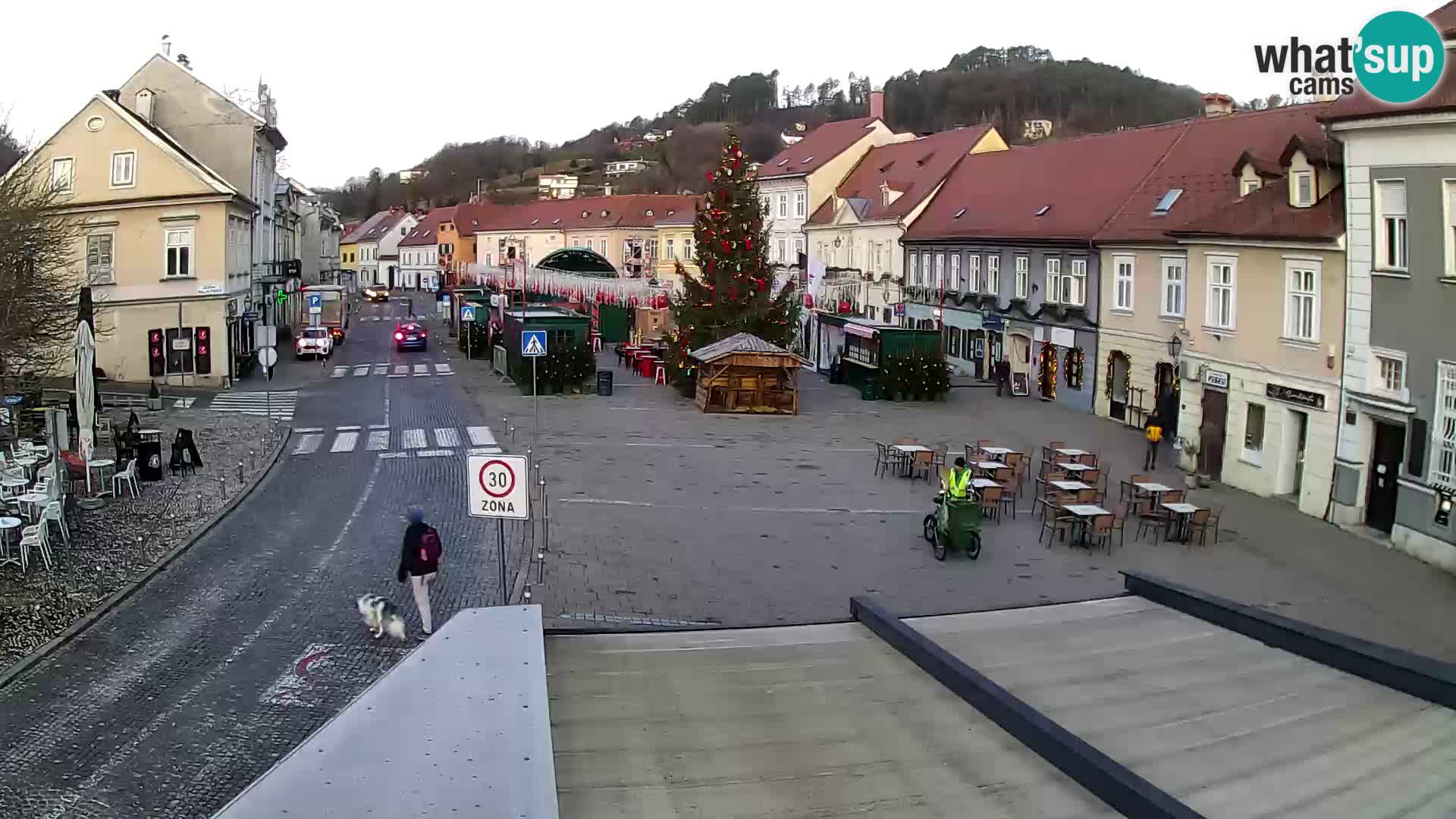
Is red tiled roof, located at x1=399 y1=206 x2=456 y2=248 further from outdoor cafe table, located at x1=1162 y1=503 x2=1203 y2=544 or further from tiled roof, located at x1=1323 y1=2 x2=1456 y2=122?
outdoor cafe table, located at x1=1162 y1=503 x2=1203 y2=544

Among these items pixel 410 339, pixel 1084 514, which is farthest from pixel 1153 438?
pixel 410 339

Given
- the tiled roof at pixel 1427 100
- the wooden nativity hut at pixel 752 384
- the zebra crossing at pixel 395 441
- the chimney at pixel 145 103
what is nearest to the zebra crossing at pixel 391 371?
the chimney at pixel 145 103

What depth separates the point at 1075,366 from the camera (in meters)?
37.5

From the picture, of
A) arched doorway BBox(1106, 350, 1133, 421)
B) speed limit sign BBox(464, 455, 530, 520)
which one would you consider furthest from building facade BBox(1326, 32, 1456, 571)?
speed limit sign BBox(464, 455, 530, 520)

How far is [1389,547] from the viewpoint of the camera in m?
19.8

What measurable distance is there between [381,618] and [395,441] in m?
16.2

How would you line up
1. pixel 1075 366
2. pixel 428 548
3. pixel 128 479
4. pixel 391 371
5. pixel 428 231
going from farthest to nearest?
pixel 428 231
pixel 391 371
pixel 1075 366
pixel 128 479
pixel 428 548

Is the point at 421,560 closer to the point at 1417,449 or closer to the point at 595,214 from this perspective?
the point at 1417,449

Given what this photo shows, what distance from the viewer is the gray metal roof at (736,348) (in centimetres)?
3519

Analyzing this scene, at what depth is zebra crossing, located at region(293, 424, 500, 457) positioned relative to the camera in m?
27.9

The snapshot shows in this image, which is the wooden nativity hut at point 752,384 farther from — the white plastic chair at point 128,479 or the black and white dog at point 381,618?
Result: the black and white dog at point 381,618

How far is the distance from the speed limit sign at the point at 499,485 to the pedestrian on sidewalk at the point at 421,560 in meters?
1.63

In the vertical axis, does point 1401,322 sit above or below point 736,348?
above

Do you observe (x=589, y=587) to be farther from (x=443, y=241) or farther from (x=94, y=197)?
(x=443, y=241)
